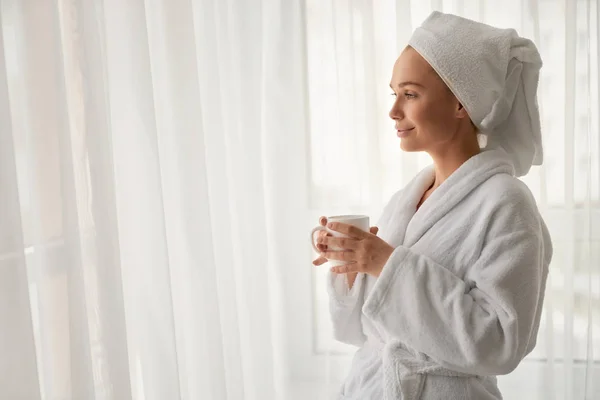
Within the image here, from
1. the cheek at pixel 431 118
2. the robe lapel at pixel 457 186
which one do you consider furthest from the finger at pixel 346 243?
the cheek at pixel 431 118

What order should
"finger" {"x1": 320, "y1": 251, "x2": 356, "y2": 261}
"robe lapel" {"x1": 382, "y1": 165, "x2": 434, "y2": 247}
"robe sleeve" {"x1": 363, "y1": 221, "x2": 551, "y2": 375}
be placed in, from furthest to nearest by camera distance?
"robe lapel" {"x1": 382, "y1": 165, "x2": 434, "y2": 247}
"finger" {"x1": 320, "y1": 251, "x2": 356, "y2": 261}
"robe sleeve" {"x1": 363, "y1": 221, "x2": 551, "y2": 375}

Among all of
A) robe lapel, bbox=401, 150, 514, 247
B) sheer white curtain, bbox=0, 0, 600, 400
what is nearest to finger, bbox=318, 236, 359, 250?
robe lapel, bbox=401, 150, 514, 247

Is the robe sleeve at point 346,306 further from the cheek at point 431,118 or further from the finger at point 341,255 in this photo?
the cheek at point 431,118

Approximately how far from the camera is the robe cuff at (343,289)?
128 cm

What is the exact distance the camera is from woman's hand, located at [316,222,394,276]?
1.15 metres

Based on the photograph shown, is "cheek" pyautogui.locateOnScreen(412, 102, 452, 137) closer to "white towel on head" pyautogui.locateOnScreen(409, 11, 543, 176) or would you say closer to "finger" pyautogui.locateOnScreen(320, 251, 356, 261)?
"white towel on head" pyautogui.locateOnScreen(409, 11, 543, 176)

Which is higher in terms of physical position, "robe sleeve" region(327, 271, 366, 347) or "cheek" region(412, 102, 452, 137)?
"cheek" region(412, 102, 452, 137)

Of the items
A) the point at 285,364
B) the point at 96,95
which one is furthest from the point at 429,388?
the point at 96,95

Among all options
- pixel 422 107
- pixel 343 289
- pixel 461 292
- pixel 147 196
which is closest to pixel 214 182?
pixel 147 196

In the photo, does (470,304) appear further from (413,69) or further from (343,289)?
(413,69)

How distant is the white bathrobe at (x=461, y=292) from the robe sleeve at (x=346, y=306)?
7cm

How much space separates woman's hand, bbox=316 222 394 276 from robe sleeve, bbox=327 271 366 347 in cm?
12

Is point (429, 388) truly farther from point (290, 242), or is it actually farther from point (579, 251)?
point (579, 251)

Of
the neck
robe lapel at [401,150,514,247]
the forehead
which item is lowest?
robe lapel at [401,150,514,247]
